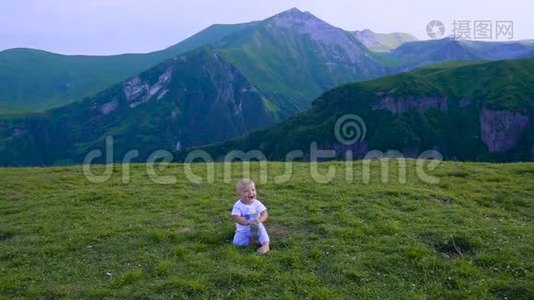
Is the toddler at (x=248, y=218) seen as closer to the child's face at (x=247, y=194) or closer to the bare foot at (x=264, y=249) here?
the child's face at (x=247, y=194)

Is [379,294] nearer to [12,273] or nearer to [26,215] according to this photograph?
[12,273]

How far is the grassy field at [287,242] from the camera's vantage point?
1439 centimetres

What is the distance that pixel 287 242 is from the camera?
17609 millimetres

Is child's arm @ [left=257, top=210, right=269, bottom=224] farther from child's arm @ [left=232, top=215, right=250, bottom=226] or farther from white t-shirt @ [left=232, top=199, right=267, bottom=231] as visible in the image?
child's arm @ [left=232, top=215, right=250, bottom=226]

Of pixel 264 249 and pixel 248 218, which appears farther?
pixel 248 218

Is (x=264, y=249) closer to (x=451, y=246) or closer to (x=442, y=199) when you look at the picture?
(x=451, y=246)

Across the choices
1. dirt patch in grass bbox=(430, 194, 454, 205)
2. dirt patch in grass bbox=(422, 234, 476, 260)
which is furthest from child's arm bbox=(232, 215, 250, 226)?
dirt patch in grass bbox=(430, 194, 454, 205)

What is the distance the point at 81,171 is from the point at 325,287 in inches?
1079

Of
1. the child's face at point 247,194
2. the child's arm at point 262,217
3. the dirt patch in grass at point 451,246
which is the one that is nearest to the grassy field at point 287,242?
the dirt patch in grass at point 451,246

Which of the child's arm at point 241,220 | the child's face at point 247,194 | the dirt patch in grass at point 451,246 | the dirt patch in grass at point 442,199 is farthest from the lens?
the dirt patch in grass at point 442,199

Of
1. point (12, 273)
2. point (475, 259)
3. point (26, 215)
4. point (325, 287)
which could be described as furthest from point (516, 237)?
point (26, 215)

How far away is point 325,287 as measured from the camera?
46.2 ft

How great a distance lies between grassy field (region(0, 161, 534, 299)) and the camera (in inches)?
567

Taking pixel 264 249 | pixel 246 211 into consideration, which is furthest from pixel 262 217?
pixel 264 249
